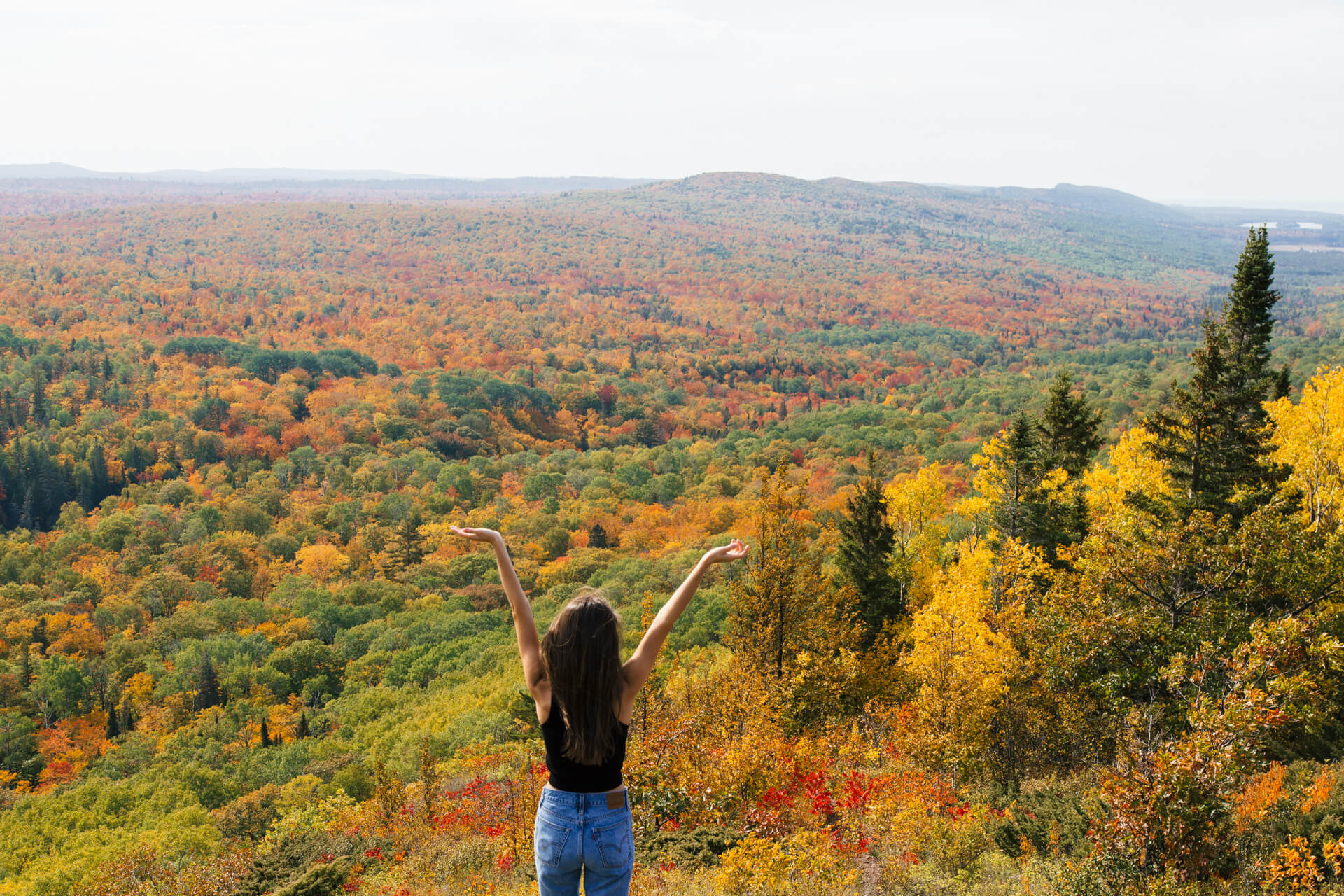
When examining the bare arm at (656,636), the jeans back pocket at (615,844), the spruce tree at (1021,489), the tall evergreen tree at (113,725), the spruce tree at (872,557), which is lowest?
the tall evergreen tree at (113,725)

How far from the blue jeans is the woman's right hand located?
107cm

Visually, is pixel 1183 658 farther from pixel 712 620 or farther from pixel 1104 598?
pixel 712 620

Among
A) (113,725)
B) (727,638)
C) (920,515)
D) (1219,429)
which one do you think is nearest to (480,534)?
(727,638)

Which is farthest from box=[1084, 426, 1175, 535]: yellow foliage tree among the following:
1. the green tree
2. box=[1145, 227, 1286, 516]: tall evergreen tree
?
the green tree

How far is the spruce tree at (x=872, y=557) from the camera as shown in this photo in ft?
80.1

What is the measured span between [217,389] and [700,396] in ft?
270

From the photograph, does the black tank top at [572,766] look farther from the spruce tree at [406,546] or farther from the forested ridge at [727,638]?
the spruce tree at [406,546]

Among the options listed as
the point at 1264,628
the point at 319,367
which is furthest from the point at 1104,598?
the point at 319,367

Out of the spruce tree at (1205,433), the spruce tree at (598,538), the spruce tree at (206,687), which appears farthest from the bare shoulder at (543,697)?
the spruce tree at (598,538)

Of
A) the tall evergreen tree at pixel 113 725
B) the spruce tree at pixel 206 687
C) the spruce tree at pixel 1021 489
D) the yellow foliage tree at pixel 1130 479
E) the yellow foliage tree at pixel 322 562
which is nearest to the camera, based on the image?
the yellow foliage tree at pixel 1130 479

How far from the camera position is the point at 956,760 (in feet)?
47.8

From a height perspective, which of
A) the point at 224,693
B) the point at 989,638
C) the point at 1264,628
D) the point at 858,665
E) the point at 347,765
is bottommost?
the point at 224,693

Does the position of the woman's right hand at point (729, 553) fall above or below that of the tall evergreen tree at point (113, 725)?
above

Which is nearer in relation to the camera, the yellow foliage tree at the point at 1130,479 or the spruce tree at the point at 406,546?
the yellow foliage tree at the point at 1130,479
